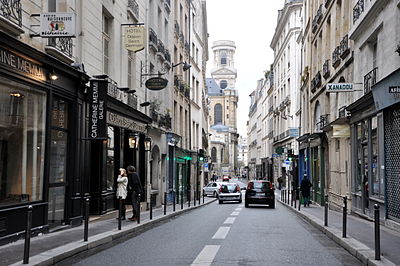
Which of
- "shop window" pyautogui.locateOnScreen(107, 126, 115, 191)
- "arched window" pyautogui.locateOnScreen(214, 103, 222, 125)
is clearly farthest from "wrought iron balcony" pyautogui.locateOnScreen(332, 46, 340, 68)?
"arched window" pyautogui.locateOnScreen(214, 103, 222, 125)

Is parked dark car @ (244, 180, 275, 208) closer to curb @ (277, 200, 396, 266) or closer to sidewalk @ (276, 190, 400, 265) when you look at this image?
sidewalk @ (276, 190, 400, 265)

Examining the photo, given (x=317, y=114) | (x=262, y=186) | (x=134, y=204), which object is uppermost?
(x=317, y=114)

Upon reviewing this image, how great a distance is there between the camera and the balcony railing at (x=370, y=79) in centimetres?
1529

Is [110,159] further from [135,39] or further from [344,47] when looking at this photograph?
[344,47]

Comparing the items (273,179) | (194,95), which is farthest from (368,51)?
(273,179)

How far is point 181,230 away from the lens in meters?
13.8

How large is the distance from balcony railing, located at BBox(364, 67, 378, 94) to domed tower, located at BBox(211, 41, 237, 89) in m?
115

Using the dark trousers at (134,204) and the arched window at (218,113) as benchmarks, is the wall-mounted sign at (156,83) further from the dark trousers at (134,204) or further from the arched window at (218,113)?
the arched window at (218,113)

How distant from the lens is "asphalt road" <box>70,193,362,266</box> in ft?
28.4

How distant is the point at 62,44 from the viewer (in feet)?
41.7

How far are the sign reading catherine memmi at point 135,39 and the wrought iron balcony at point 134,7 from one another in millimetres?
2235

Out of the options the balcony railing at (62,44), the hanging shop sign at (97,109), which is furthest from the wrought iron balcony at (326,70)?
the balcony railing at (62,44)

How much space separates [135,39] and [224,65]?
11683cm

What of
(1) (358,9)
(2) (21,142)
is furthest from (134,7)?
(2) (21,142)
